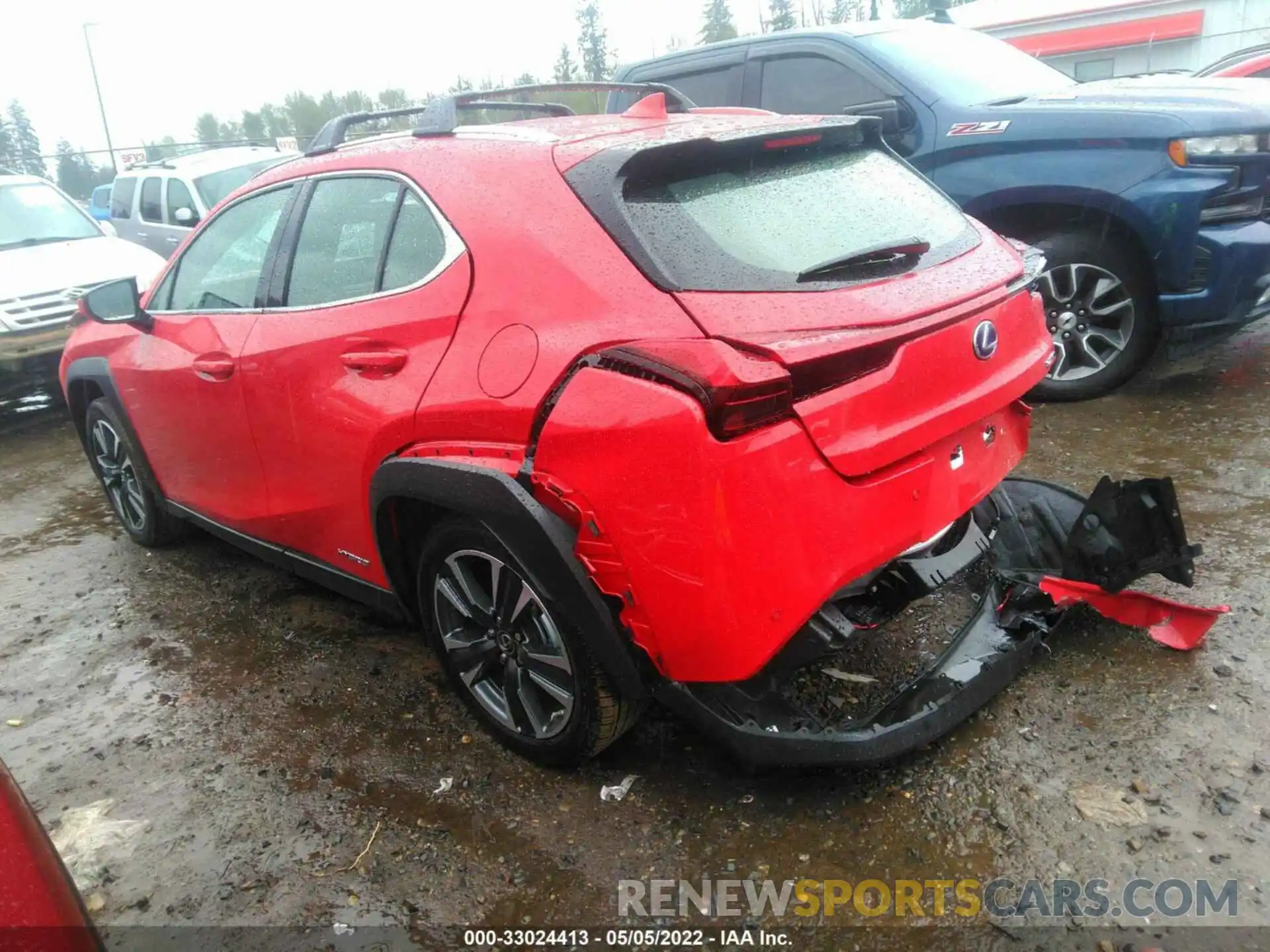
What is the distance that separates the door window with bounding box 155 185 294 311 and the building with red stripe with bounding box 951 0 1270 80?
27112 millimetres

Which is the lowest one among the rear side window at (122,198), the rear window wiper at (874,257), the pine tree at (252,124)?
the rear window wiper at (874,257)

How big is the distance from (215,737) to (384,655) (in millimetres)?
616

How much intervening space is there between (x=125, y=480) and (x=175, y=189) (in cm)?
759

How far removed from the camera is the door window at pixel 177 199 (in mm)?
10398

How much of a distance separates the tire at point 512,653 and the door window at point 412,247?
69 cm

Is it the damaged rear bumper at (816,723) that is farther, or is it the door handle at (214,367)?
the door handle at (214,367)

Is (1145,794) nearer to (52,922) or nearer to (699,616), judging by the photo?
(699,616)

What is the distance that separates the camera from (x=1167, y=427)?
4625 millimetres

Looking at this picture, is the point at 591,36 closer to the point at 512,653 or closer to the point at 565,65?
the point at 565,65

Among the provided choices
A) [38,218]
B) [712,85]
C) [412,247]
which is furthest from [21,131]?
[412,247]

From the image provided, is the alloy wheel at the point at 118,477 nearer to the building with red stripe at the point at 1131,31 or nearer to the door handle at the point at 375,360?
the door handle at the point at 375,360

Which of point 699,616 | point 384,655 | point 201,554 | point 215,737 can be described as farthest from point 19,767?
point 699,616

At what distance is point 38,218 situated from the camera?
316 inches

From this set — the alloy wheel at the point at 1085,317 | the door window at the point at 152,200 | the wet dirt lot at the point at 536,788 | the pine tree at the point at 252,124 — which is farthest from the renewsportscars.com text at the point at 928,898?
the pine tree at the point at 252,124
